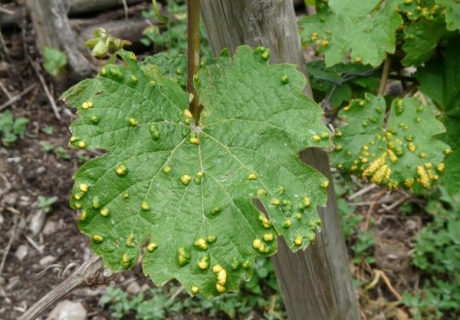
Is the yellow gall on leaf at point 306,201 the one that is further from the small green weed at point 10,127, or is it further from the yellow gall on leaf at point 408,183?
the small green weed at point 10,127

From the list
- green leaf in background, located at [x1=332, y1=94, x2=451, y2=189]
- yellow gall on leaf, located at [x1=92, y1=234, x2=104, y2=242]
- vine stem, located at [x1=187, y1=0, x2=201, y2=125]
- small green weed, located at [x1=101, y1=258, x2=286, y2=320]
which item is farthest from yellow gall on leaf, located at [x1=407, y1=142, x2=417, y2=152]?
small green weed, located at [x1=101, y1=258, x2=286, y2=320]

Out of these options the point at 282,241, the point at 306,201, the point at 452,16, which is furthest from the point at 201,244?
the point at 452,16

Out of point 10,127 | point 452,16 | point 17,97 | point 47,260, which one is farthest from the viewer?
point 17,97

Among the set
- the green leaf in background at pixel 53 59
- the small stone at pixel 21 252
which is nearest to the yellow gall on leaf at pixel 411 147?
the small stone at pixel 21 252

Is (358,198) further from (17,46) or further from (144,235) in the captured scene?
(17,46)

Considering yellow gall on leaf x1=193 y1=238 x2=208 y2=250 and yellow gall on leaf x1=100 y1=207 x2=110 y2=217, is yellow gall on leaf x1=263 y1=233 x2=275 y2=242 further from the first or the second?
yellow gall on leaf x1=100 y1=207 x2=110 y2=217

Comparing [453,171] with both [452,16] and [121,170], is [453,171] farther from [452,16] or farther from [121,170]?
[121,170]
